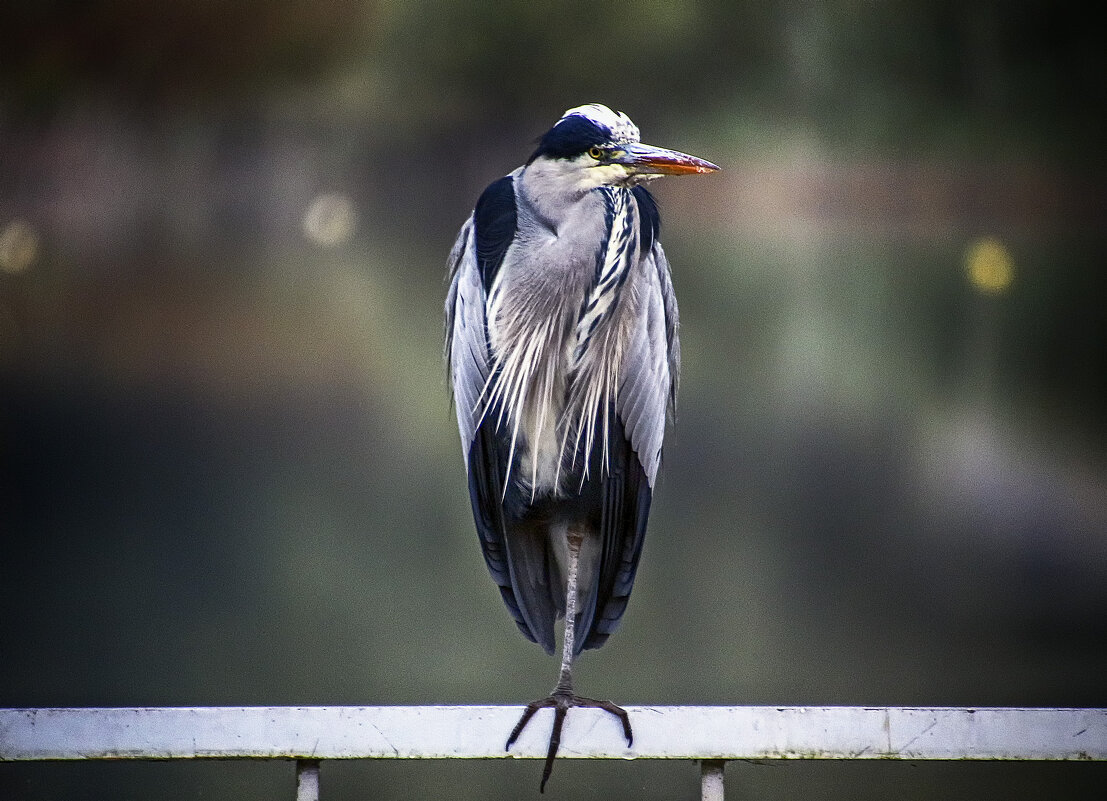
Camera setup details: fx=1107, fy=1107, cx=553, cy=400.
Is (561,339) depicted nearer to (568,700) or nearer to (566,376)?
(566,376)

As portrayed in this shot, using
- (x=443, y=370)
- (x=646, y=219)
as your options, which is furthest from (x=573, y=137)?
(x=443, y=370)

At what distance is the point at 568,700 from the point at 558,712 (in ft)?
0.12

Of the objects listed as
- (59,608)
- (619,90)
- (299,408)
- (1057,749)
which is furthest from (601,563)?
(59,608)

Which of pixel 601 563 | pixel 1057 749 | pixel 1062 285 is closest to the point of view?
pixel 1057 749

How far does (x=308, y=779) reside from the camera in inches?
57.9

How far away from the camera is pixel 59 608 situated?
7.18 feet

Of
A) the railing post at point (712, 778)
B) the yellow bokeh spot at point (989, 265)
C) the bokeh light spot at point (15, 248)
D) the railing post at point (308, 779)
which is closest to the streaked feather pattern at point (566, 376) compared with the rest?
the railing post at point (712, 778)

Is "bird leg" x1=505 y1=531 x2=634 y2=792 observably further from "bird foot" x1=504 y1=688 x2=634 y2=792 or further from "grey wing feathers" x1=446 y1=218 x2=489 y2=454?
"grey wing feathers" x1=446 y1=218 x2=489 y2=454

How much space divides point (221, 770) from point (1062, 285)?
6.29ft

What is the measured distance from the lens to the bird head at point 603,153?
1580 millimetres

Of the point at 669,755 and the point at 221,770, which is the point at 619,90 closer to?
the point at 669,755

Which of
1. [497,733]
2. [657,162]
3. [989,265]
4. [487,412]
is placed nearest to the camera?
[497,733]

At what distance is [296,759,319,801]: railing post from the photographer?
1.47 meters

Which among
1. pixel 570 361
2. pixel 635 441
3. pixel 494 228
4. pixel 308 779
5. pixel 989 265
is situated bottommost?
pixel 308 779
